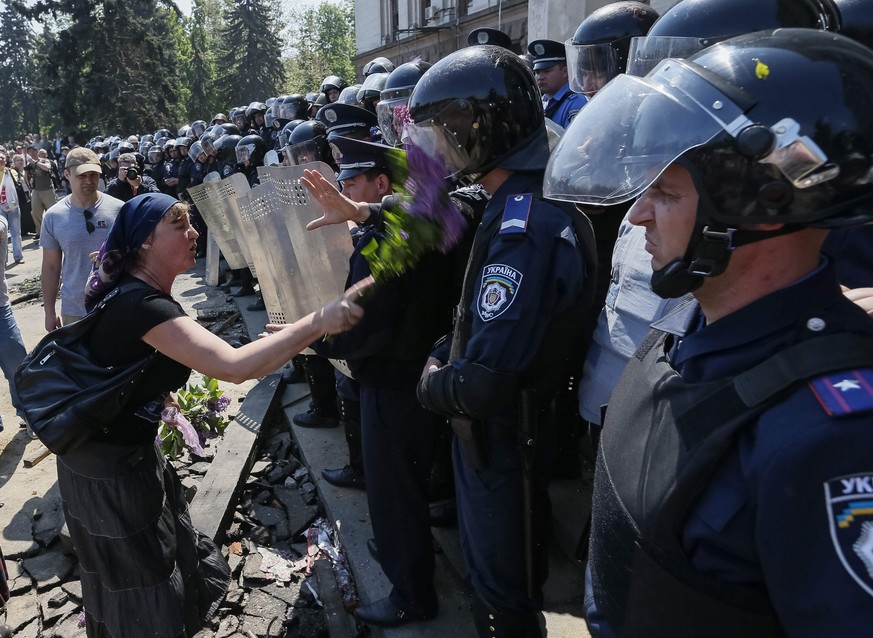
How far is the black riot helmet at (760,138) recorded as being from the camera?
1.00m

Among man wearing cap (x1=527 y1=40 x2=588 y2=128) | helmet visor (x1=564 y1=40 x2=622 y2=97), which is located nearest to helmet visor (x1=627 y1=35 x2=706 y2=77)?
helmet visor (x1=564 y1=40 x2=622 y2=97)

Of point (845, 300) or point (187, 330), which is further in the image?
point (187, 330)

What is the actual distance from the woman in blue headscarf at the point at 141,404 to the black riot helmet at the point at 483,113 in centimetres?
66

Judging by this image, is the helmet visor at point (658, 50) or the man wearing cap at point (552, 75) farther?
the man wearing cap at point (552, 75)

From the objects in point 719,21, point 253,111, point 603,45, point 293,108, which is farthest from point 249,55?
point 719,21

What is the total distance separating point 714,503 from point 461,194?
210cm

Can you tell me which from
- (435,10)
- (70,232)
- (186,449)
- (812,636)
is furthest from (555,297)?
(435,10)

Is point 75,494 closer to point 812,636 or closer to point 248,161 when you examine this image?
point 812,636

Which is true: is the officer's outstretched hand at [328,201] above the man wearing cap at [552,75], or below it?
below

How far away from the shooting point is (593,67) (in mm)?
3500

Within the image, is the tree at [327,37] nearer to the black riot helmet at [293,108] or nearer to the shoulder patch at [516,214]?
the black riot helmet at [293,108]

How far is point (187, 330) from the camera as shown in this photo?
2.20 meters

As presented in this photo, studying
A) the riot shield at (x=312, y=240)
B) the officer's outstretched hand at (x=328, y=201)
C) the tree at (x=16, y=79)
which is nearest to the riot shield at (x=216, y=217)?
the riot shield at (x=312, y=240)

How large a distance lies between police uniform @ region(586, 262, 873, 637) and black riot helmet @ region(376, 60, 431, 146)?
2.72 meters
